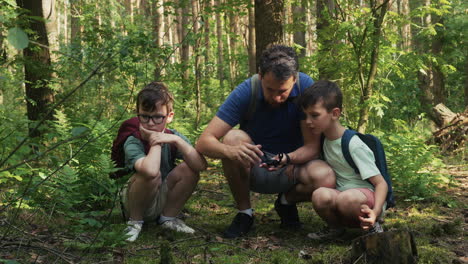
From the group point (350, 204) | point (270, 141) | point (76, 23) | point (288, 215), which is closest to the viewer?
point (350, 204)

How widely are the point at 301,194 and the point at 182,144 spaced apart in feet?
3.58

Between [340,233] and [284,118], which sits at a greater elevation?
[284,118]

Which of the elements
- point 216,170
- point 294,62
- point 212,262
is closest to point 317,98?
point 294,62

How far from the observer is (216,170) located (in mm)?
7047

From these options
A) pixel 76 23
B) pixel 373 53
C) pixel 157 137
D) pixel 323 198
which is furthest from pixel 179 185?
pixel 76 23

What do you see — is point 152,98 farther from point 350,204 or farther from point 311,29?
point 311,29

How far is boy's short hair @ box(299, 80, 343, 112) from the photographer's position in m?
3.41

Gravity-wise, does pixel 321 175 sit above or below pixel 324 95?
below

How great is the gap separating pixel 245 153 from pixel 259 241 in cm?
82

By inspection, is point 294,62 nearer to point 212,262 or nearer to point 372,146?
point 372,146

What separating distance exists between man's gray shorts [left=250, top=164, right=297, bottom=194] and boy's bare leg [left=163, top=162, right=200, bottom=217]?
0.51 meters

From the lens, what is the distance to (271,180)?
3873mm

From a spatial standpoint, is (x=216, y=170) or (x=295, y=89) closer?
(x=295, y=89)

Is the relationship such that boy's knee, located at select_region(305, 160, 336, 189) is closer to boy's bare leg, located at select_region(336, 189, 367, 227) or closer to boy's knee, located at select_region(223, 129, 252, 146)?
boy's bare leg, located at select_region(336, 189, 367, 227)
